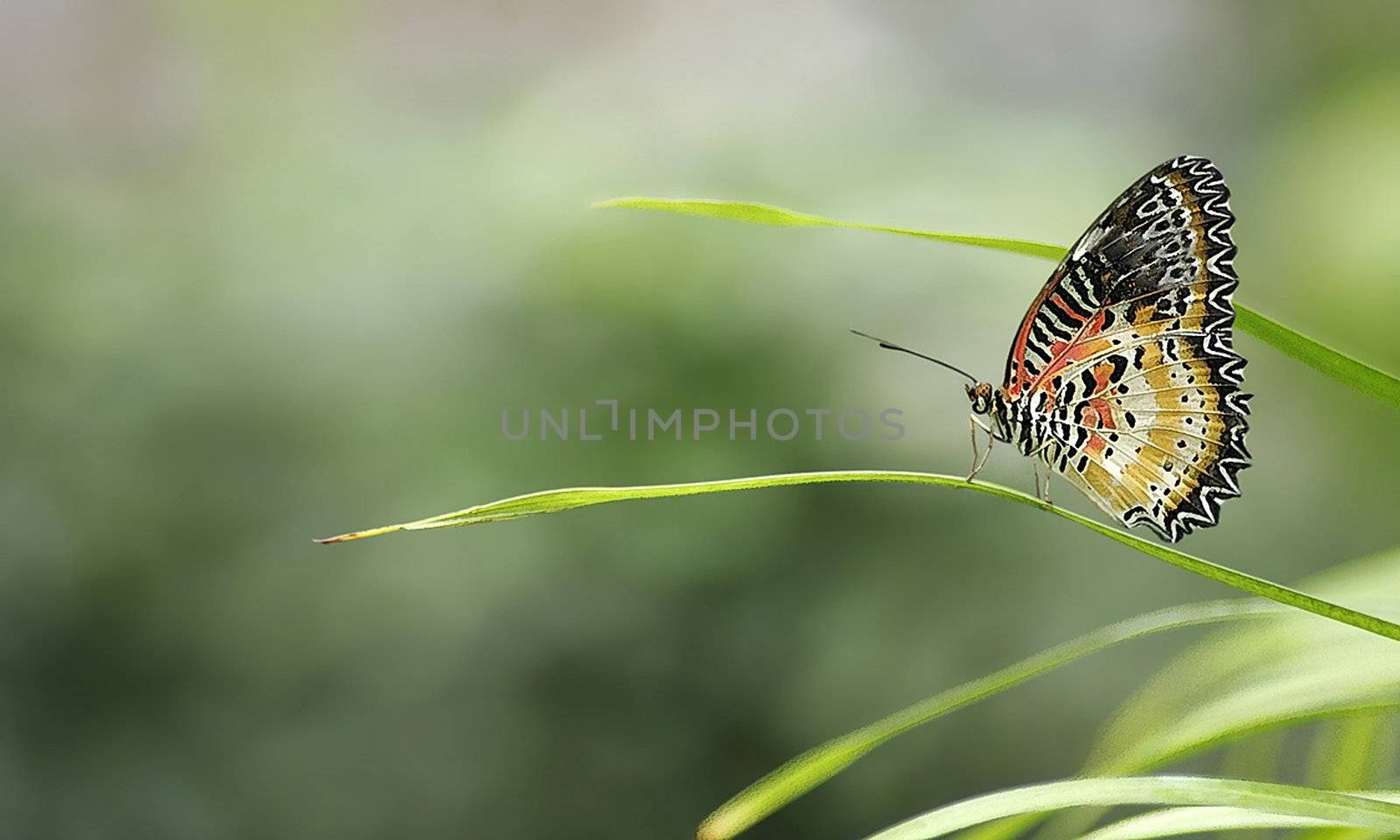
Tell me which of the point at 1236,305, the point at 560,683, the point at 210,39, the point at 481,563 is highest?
the point at 210,39

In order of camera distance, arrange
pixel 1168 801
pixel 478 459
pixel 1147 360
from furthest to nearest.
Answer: pixel 478 459 → pixel 1147 360 → pixel 1168 801

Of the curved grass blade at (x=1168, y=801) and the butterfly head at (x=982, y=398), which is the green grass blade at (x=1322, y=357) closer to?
the curved grass blade at (x=1168, y=801)

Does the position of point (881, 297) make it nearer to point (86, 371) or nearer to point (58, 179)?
point (86, 371)

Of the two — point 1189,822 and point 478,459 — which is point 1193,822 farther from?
point 478,459

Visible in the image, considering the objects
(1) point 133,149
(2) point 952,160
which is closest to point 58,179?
(1) point 133,149

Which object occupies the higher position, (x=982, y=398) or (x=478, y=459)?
(x=982, y=398)

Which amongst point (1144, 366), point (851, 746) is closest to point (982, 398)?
point (1144, 366)
